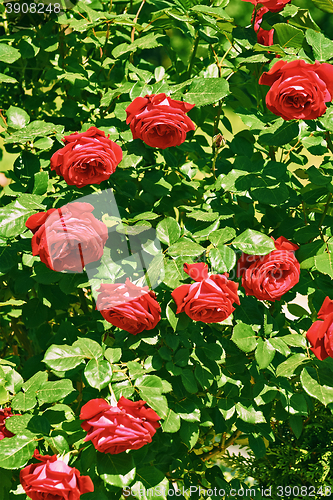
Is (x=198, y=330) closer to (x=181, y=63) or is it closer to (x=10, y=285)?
(x=10, y=285)

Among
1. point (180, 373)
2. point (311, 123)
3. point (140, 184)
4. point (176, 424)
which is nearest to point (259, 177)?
point (311, 123)

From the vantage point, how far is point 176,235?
3.16 ft

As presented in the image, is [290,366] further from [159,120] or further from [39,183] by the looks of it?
[39,183]

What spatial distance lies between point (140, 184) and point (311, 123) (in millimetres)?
454

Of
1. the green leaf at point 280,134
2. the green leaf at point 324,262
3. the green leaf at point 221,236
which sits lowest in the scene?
the green leaf at point 324,262

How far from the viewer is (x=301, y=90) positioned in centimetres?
86

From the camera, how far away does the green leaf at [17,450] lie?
0.79 m

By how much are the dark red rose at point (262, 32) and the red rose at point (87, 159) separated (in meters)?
0.54

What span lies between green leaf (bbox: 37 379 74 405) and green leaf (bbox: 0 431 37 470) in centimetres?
7

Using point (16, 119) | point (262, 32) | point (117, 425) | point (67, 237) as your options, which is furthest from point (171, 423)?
point (262, 32)

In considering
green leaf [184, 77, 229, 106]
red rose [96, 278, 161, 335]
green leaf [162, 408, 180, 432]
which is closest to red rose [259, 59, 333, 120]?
green leaf [184, 77, 229, 106]

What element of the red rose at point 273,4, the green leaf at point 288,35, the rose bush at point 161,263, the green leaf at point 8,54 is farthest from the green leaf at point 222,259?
the green leaf at point 8,54

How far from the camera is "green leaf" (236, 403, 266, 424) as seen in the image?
109 centimetres

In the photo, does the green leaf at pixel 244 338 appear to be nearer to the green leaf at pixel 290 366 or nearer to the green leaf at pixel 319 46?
the green leaf at pixel 290 366
